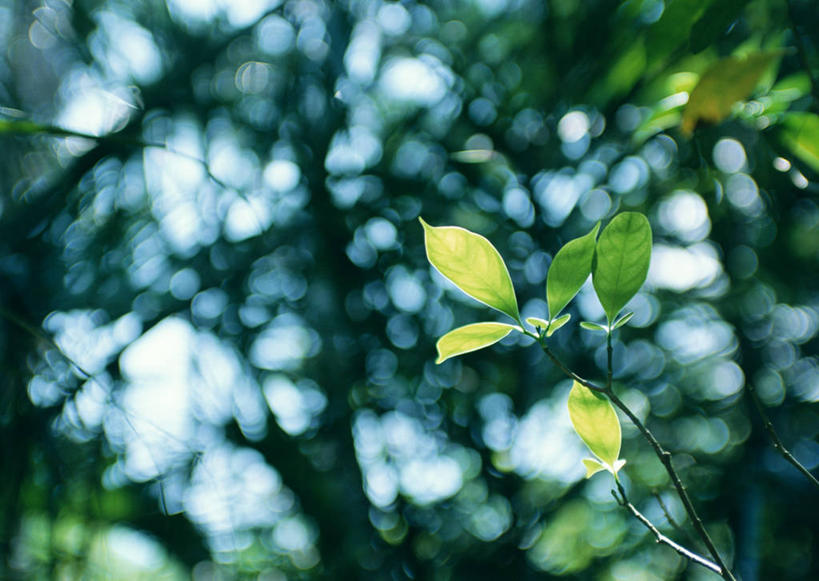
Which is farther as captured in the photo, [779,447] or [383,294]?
[383,294]

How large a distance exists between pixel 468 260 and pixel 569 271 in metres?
0.03

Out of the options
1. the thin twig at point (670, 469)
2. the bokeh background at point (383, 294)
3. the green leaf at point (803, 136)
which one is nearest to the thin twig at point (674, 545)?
the thin twig at point (670, 469)

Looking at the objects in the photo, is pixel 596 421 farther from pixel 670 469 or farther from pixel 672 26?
pixel 672 26

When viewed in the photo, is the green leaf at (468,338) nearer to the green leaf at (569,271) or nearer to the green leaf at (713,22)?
the green leaf at (569,271)

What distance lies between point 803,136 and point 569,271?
0.14 meters

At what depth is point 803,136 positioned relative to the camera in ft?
0.81

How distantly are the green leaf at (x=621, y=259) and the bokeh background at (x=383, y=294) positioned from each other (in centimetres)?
59

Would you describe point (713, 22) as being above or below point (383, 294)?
above

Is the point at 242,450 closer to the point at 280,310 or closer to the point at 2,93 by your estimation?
the point at 280,310

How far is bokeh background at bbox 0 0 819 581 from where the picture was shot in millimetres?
827

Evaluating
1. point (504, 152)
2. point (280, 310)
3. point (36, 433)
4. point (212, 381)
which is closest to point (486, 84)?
point (504, 152)

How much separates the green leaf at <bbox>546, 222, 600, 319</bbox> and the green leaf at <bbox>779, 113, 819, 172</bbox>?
0.13m

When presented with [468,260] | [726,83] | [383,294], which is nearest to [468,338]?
[468,260]

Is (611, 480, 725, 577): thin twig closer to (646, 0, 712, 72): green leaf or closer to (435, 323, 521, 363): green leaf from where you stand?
(435, 323, 521, 363): green leaf
